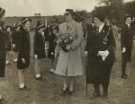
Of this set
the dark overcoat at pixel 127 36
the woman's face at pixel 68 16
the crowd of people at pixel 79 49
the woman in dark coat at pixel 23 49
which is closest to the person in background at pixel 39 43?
the crowd of people at pixel 79 49

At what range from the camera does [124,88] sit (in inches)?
392

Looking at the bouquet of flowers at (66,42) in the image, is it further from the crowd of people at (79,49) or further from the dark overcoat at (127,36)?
the dark overcoat at (127,36)

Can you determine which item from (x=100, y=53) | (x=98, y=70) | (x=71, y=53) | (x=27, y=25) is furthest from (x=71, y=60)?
(x=27, y=25)

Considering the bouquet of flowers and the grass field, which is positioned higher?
the bouquet of flowers

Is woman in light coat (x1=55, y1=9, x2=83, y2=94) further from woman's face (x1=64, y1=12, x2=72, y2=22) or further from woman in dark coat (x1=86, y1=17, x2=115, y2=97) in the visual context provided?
woman in dark coat (x1=86, y1=17, x2=115, y2=97)

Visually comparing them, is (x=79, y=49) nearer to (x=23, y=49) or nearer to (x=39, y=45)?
(x=23, y=49)

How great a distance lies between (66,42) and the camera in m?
8.62

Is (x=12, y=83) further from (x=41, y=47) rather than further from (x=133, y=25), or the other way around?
(x=133, y=25)

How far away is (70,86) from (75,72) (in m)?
0.57

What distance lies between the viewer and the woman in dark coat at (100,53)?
8.17 metres

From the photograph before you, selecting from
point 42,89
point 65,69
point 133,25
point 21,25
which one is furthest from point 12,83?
point 133,25

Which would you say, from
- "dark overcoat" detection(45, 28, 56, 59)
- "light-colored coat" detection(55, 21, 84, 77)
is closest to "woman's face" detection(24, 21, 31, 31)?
"light-colored coat" detection(55, 21, 84, 77)

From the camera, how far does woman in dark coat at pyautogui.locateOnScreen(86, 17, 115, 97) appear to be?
26.8ft

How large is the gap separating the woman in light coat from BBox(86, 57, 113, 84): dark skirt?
1.49ft
